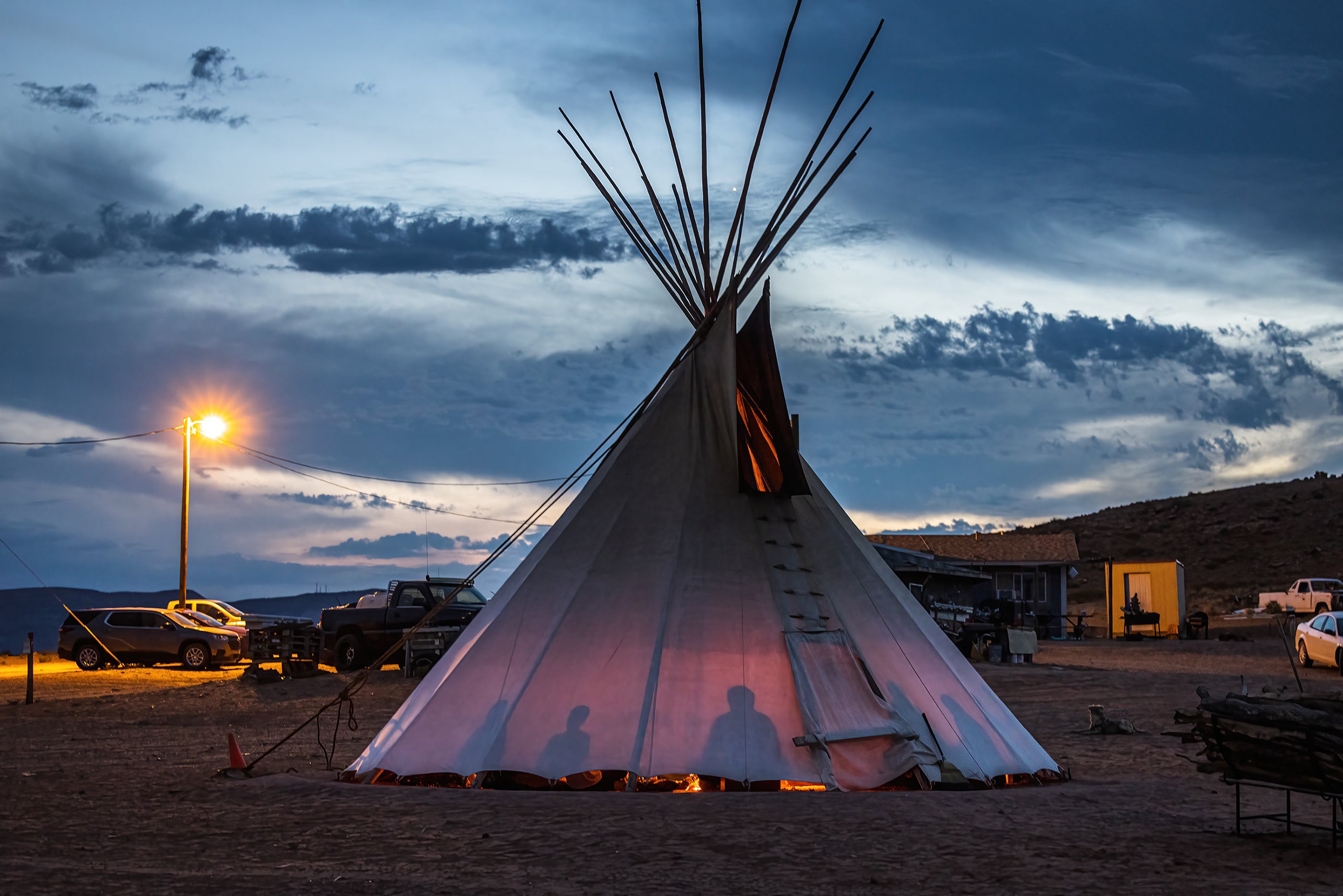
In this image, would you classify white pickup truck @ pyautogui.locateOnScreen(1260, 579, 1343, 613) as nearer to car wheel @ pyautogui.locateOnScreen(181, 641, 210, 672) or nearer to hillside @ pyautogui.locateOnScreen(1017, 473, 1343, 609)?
hillside @ pyautogui.locateOnScreen(1017, 473, 1343, 609)

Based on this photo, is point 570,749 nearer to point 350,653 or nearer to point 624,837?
point 624,837

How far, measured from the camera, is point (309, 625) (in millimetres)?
24500

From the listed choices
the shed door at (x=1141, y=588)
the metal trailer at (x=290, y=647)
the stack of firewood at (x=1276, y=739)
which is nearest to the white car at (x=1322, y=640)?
the shed door at (x=1141, y=588)

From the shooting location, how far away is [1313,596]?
3694 centimetres

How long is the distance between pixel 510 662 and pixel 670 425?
2.63 m

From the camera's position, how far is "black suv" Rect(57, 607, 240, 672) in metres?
26.8

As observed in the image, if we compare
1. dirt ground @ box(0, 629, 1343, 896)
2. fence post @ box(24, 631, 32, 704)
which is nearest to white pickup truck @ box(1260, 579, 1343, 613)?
dirt ground @ box(0, 629, 1343, 896)

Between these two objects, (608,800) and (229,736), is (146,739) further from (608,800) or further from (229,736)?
(608,800)

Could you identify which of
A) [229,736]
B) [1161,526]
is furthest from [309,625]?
[1161,526]

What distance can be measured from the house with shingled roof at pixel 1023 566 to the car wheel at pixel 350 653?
20919 mm

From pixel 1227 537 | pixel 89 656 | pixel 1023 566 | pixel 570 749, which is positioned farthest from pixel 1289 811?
pixel 1227 537

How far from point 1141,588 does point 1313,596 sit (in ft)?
16.9

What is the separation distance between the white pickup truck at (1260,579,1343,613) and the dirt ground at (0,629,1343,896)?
27284 millimetres

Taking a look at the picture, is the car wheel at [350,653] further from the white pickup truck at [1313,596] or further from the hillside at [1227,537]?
the hillside at [1227,537]
